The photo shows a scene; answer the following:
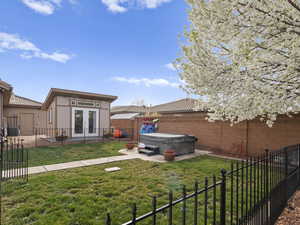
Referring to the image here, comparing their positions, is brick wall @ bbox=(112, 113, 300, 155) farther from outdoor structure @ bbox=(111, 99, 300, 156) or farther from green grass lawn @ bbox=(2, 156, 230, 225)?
green grass lawn @ bbox=(2, 156, 230, 225)

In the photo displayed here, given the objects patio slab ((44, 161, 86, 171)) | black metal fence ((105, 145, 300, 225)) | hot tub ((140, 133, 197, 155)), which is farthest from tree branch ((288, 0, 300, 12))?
patio slab ((44, 161, 86, 171))

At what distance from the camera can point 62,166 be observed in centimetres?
588

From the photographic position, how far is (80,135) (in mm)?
12766

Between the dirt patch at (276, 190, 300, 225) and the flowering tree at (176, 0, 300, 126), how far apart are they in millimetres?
2401

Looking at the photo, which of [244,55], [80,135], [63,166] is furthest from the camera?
[80,135]

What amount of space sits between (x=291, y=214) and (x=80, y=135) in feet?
42.0

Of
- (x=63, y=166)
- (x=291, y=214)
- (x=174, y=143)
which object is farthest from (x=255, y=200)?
(x=63, y=166)

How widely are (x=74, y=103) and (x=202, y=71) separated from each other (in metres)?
10.9

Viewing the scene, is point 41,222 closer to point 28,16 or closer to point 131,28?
point 28,16

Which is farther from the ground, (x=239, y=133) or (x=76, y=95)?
(x=76, y=95)

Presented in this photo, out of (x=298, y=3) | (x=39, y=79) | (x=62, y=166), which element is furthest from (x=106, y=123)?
(x=298, y=3)

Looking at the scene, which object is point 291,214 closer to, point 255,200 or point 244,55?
point 255,200

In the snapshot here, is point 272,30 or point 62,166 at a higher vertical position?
point 272,30

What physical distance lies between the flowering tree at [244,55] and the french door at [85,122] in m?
10.0
